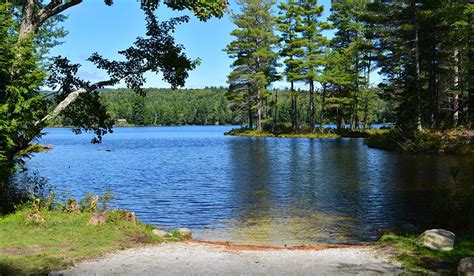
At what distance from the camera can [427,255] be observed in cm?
761

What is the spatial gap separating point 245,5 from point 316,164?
41.1 meters

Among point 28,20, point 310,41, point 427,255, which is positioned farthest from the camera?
point 310,41

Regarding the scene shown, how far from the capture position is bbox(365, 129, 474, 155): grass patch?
1212 inches

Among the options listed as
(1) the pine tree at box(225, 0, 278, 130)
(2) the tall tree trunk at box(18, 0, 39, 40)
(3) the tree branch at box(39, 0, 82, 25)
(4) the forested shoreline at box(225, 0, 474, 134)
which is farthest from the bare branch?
(1) the pine tree at box(225, 0, 278, 130)

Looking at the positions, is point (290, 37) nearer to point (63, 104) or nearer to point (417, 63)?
point (417, 63)

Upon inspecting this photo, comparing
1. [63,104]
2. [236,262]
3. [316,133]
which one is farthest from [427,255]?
[316,133]

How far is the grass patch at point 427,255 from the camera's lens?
695 centimetres

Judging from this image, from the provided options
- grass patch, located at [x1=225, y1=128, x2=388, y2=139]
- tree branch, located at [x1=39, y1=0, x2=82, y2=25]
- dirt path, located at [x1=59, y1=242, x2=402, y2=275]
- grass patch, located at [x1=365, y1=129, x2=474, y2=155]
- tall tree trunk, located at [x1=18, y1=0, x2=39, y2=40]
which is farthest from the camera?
grass patch, located at [x1=225, y1=128, x2=388, y2=139]

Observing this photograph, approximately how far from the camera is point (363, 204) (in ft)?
52.2

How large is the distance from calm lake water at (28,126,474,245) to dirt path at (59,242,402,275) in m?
3.02

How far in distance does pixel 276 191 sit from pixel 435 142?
62.6 feet

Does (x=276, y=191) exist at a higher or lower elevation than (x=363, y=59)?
lower

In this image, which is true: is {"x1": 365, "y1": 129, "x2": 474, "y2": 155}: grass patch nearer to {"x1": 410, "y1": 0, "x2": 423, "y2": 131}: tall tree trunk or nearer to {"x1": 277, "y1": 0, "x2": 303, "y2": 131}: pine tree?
{"x1": 410, "y1": 0, "x2": 423, "y2": 131}: tall tree trunk

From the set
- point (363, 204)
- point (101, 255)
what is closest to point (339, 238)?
point (363, 204)
